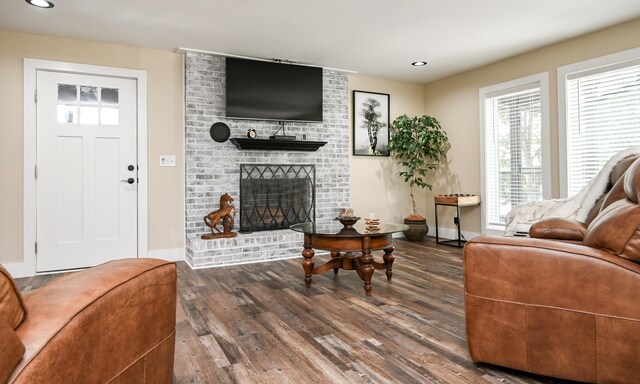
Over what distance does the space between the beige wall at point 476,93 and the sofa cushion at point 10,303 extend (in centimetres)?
478

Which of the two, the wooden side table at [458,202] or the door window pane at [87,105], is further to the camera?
the wooden side table at [458,202]

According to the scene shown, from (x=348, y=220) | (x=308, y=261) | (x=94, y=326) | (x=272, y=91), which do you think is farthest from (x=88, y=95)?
(x=94, y=326)

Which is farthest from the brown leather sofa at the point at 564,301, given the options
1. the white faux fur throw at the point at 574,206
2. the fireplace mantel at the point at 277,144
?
the fireplace mantel at the point at 277,144

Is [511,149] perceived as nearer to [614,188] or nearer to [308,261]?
[614,188]

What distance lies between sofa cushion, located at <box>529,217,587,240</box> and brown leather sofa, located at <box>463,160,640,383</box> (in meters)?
0.37

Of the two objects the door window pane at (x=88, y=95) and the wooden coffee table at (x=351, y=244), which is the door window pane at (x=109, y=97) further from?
the wooden coffee table at (x=351, y=244)

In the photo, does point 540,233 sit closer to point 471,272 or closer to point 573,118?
point 471,272

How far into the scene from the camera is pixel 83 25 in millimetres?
3631

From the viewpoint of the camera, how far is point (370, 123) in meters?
5.65

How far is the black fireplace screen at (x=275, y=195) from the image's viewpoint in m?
4.68

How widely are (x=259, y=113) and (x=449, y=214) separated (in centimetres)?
311

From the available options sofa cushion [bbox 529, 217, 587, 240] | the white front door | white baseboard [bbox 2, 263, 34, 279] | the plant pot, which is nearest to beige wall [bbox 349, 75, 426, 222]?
the plant pot

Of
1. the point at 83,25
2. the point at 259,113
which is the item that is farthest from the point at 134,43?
the point at 259,113

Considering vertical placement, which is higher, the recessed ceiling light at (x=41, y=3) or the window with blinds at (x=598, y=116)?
the recessed ceiling light at (x=41, y=3)
